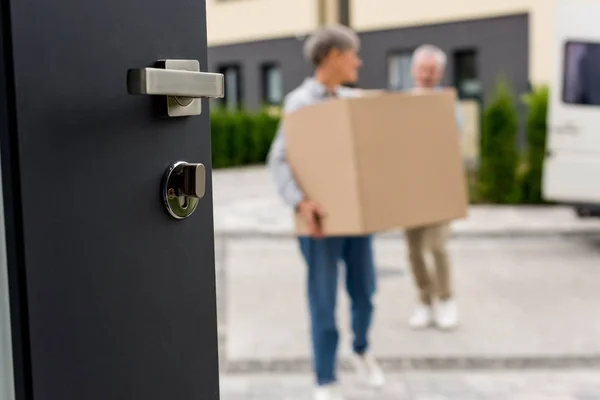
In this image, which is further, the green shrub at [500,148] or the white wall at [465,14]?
the white wall at [465,14]

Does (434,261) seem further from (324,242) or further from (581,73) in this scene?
(581,73)

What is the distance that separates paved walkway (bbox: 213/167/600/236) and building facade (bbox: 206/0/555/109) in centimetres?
531

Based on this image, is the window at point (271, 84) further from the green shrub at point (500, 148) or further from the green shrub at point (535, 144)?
the green shrub at point (535, 144)

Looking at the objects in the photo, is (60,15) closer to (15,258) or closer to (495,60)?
(15,258)

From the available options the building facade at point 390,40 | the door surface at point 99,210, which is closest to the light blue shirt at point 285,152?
the door surface at point 99,210

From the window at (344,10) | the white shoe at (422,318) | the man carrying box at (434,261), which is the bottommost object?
the white shoe at (422,318)

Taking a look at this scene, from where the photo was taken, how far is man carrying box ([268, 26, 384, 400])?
4.16m

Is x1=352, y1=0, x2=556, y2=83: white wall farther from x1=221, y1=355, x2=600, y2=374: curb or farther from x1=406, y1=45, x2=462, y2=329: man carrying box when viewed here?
x1=221, y1=355, x2=600, y2=374: curb

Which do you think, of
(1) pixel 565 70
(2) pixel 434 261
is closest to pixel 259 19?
(1) pixel 565 70

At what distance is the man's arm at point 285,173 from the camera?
412cm

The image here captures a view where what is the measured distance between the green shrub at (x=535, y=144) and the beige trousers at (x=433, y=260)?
23.6 ft

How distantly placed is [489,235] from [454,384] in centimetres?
599

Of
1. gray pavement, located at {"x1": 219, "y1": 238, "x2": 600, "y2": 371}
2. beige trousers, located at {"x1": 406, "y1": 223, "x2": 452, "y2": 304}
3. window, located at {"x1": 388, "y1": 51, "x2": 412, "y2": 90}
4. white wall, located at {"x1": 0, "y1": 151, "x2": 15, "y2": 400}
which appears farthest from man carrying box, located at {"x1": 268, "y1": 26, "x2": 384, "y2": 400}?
window, located at {"x1": 388, "y1": 51, "x2": 412, "y2": 90}

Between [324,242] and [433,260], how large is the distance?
1842mm
